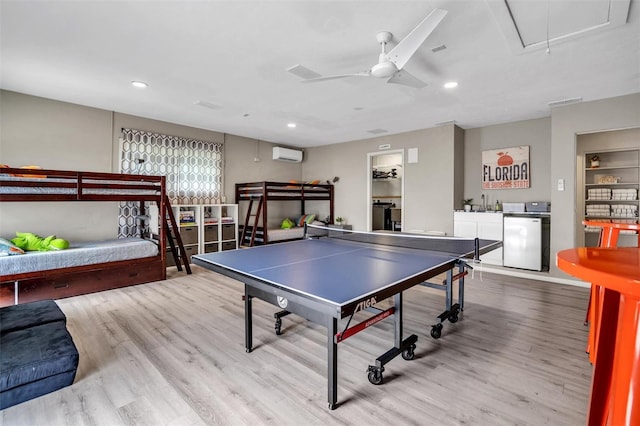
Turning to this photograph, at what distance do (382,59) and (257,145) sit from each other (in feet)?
16.9

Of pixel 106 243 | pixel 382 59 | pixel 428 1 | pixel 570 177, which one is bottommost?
pixel 106 243

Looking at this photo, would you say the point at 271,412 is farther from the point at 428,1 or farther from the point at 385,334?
the point at 428,1

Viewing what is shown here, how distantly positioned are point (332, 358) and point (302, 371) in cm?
58

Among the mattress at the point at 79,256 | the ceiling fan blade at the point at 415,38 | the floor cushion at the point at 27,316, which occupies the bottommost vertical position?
the floor cushion at the point at 27,316

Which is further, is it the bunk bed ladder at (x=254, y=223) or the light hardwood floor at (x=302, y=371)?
the bunk bed ladder at (x=254, y=223)

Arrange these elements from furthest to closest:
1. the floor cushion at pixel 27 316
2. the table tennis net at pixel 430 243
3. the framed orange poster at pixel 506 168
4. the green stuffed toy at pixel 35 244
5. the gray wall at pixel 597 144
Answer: the framed orange poster at pixel 506 168 → the gray wall at pixel 597 144 → the green stuffed toy at pixel 35 244 → the table tennis net at pixel 430 243 → the floor cushion at pixel 27 316

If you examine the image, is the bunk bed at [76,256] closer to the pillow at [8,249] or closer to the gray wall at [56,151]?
the pillow at [8,249]

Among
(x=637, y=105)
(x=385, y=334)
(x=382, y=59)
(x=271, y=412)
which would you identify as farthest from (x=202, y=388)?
(x=637, y=105)

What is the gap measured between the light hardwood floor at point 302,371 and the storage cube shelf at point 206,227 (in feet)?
7.14

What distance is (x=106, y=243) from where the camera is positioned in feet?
14.5

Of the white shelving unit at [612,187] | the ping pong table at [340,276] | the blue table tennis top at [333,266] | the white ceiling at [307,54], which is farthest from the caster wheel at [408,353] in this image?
the white shelving unit at [612,187]

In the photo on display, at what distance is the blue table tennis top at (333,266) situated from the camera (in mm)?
1646

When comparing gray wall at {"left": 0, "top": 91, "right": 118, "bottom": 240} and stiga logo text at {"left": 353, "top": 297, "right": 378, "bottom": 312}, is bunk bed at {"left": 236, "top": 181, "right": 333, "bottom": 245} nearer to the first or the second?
gray wall at {"left": 0, "top": 91, "right": 118, "bottom": 240}

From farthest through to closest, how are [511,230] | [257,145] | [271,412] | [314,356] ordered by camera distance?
[257,145] < [511,230] < [314,356] < [271,412]
